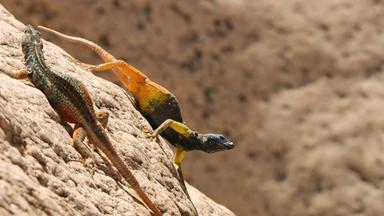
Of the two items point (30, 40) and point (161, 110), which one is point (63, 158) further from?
point (161, 110)

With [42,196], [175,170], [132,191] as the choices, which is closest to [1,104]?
[42,196]

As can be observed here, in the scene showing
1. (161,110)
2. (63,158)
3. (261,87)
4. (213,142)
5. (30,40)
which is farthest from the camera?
(261,87)

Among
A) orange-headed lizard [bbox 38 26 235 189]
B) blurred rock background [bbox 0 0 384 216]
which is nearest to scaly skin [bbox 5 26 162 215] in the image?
orange-headed lizard [bbox 38 26 235 189]

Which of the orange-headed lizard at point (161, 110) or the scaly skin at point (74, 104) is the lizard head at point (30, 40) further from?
the orange-headed lizard at point (161, 110)

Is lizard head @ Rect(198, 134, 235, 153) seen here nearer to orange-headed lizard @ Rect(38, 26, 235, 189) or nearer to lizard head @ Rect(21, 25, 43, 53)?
orange-headed lizard @ Rect(38, 26, 235, 189)

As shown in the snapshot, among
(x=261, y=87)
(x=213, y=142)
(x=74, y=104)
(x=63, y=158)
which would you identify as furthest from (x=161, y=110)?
(x=261, y=87)

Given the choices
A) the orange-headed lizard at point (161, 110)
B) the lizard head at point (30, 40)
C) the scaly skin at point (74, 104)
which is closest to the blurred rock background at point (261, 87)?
the orange-headed lizard at point (161, 110)
